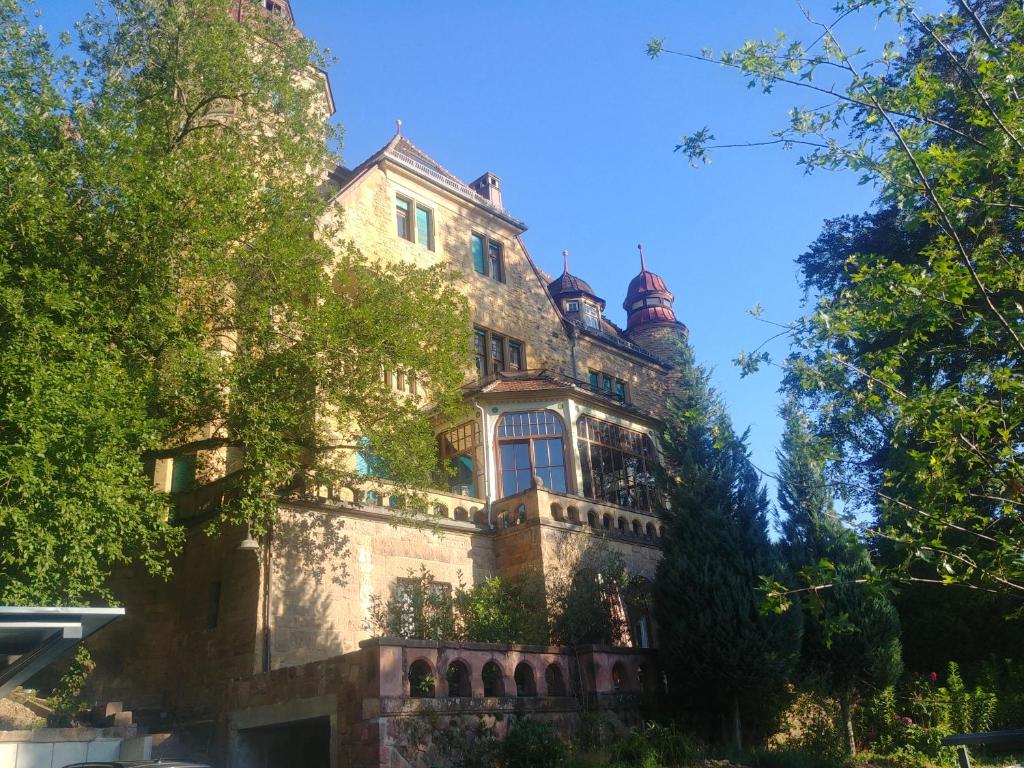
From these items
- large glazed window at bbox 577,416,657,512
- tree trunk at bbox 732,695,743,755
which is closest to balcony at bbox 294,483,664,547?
large glazed window at bbox 577,416,657,512

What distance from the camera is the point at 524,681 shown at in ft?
44.9

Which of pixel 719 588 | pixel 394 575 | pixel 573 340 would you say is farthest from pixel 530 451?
pixel 573 340

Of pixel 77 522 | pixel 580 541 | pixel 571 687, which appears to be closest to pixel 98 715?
pixel 77 522

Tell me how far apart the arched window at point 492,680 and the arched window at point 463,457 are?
6.26 m

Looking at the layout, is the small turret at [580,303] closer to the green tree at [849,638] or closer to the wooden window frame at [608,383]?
the wooden window frame at [608,383]

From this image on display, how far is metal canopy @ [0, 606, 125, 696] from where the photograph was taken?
26.3 ft

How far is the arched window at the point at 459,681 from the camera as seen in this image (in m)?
12.3

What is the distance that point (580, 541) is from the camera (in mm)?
17984

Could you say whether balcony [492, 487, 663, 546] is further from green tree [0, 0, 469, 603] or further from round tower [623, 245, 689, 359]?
round tower [623, 245, 689, 359]

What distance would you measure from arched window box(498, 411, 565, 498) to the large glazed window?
2.04ft

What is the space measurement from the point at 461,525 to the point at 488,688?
5085 mm

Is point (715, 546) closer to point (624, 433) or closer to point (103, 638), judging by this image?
point (624, 433)

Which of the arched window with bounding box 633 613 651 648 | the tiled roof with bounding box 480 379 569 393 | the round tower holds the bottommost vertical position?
the arched window with bounding box 633 613 651 648

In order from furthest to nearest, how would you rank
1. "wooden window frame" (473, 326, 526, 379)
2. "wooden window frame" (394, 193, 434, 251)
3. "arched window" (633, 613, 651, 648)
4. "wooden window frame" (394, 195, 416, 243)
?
"wooden window frame" (473, 326, 526, 379)
"wooden window frame" (394, 193, 434, 251)
"wooden window frame" (394, 195, 416, 243)
"arched window" (633, 613, 651, 648)
